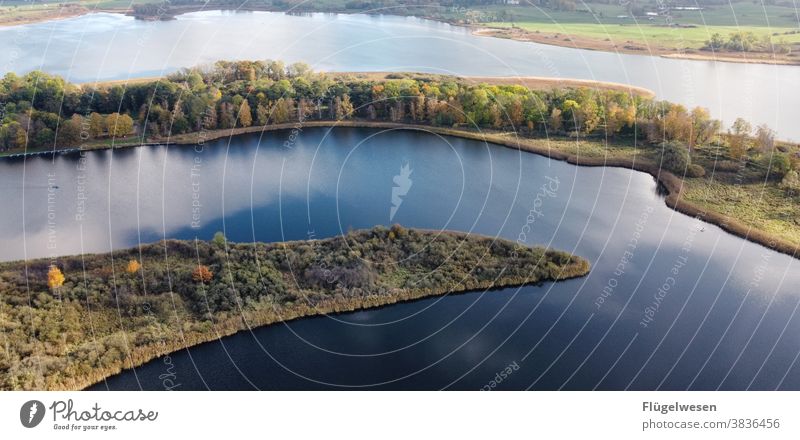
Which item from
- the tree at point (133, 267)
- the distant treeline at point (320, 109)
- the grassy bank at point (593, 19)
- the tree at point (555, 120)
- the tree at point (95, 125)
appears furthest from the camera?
the grassy bank at point (593, 19)

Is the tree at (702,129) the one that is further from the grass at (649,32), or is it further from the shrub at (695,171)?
the grass at (649,32)

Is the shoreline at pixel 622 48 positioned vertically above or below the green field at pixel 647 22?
below

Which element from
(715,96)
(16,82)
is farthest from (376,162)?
(715,96)

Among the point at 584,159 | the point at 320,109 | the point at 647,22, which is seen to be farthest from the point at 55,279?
the point at 647,22

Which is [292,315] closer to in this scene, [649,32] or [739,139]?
[739,139]

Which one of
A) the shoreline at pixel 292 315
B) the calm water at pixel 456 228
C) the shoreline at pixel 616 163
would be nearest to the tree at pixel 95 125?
the calm water at pixel 456 228

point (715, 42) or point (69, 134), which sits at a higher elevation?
point (715, 42)
